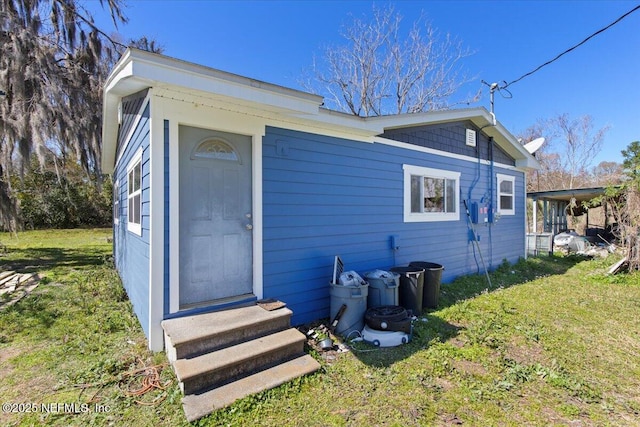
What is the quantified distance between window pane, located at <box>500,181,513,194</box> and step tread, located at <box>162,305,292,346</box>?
6.92 m

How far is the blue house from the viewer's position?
3.02m

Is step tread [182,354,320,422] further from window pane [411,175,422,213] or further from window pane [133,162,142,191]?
window pane [411,175,422,213]

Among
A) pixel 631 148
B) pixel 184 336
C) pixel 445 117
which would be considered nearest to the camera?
pixel 184 336

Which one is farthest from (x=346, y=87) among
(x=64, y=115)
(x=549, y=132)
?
(x=549, y=132)

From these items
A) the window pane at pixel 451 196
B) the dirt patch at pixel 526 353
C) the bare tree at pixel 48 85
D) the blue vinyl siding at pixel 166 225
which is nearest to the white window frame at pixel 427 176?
the window pane at pixel 451 196

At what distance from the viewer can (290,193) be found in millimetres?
3953

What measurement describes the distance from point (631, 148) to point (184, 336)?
58.0 ft

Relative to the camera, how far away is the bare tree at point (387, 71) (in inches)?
558

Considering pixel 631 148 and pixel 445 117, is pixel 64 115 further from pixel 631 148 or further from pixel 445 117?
pixel 631 148

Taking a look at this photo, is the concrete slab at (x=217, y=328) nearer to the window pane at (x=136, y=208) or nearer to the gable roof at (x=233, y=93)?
the window pane at (x=136, y=208)

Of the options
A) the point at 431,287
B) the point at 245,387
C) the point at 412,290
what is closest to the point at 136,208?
the point at 245,387

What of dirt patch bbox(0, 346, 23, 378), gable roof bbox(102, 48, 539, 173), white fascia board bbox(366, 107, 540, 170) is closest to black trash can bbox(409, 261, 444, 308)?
gable roof bbox(102, 48, 539, 173)

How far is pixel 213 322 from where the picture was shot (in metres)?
2.96

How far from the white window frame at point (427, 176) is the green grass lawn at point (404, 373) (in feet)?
4.90
